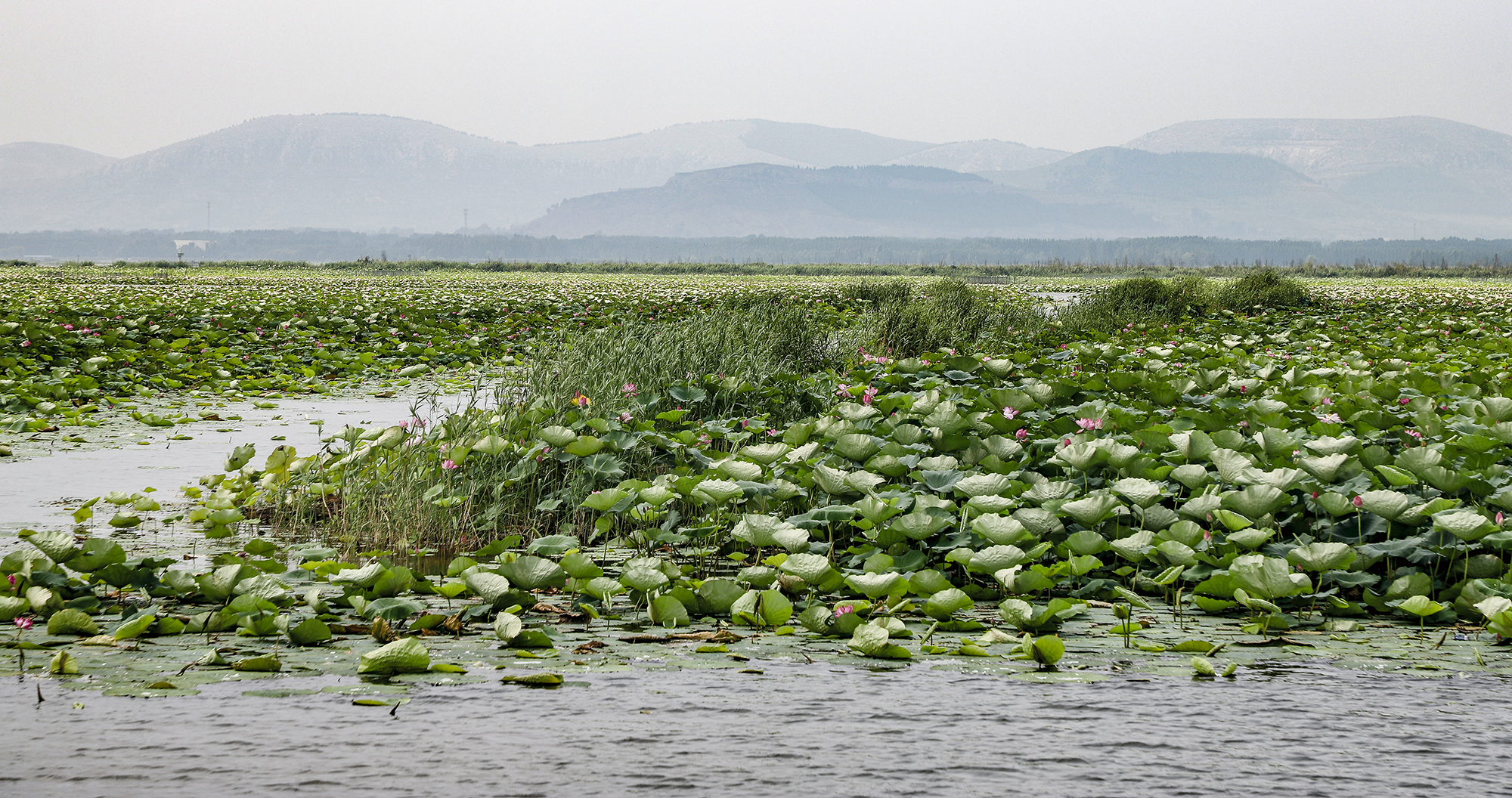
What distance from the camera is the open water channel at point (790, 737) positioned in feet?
8.07

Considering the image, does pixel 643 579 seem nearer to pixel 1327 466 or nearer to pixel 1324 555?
pixel 1324 555

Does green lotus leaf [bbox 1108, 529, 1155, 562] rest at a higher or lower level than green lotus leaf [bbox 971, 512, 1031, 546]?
lower

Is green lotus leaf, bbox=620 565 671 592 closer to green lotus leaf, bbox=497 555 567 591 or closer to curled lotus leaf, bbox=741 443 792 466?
green lotus leaf, bbox=497 555 567 591

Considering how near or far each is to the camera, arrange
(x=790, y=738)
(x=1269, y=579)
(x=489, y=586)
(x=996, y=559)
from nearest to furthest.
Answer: (x=790, y=738)
(x=1269, y=579)
(x=489, y=586)
(x=996, y=559)

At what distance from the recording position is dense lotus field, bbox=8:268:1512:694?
11.2 feet

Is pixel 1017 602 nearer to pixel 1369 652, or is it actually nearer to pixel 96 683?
pixel 1369 652

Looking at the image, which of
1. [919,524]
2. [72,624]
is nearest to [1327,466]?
[919,524]

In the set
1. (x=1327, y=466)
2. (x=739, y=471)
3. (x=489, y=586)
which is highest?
(x=1327, y=466)

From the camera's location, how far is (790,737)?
8.98ft

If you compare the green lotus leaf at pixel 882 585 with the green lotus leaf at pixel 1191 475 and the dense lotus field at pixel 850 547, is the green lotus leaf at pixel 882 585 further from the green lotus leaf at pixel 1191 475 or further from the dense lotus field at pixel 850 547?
the green lotus leaf at pixel 1191 475

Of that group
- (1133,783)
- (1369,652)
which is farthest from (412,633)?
(1369,652)

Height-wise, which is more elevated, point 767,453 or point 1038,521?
point 767,453

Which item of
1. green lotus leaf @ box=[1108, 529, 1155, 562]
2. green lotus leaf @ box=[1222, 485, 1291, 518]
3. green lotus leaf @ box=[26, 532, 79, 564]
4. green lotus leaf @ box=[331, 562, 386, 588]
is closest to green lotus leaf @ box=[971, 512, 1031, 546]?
green lotus leaf @ box=[1108, 529, 1155, 562]

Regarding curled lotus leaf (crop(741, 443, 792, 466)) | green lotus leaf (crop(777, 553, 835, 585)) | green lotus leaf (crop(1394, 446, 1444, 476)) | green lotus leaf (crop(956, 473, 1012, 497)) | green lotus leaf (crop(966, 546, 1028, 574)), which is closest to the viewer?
green lotus leaf (crop(777, 553, 835, 585))
